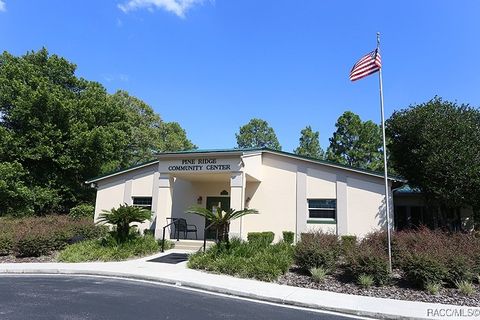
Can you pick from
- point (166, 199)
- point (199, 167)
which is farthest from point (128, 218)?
point (199, 167)

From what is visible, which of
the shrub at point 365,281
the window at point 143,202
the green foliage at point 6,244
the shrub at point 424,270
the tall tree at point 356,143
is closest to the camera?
the shrub at point 424,270

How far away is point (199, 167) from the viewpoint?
17.0 metres

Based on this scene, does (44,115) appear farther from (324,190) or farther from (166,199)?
(324,190)

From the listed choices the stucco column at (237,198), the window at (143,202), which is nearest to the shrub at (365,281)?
the stucco column at (237,198)

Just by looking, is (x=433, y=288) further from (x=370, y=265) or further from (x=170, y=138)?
(x=170, y=138)

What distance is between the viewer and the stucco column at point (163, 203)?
1692cm

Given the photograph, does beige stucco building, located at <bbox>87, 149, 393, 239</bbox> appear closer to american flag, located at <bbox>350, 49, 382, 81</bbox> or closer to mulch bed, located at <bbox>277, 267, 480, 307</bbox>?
mulch bed, located at <bbox>277, 267, 480, 307</bbox>

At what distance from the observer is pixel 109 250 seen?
1442 cm

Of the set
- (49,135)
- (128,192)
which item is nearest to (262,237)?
(128,192)

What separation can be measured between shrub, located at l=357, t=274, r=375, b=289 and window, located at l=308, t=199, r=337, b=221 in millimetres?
7465

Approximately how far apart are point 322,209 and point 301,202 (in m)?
1.04

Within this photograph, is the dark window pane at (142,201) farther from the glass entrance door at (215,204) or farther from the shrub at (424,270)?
the shrub at (424,270)

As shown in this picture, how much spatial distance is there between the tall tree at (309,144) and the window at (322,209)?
88.8 ft

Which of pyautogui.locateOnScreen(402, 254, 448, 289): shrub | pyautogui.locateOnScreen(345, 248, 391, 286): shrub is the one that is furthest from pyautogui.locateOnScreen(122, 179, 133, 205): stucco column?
pyautogui.locateOnScreen(402, 254, 448, 289): shrub
